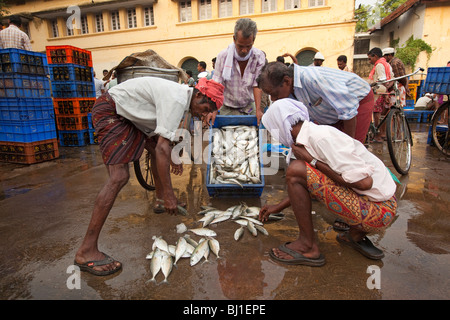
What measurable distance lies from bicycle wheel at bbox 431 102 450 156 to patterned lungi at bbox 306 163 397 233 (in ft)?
16.2

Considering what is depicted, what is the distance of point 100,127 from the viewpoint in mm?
2521

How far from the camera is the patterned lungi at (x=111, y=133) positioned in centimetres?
249

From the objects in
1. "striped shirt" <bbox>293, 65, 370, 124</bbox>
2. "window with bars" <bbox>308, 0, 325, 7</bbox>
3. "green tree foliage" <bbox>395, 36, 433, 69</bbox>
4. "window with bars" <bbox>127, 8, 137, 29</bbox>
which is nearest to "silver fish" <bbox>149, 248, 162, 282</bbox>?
"striped shirt" <bbox>293, 65, 370, 124</bbox>

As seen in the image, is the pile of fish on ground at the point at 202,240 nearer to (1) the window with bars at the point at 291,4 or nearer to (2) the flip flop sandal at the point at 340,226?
(2) the flip flop sandal at the point at 340,226

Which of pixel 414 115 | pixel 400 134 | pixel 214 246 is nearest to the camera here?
pixel 214 246

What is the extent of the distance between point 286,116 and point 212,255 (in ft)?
4.62

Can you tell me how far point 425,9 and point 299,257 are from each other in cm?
2175

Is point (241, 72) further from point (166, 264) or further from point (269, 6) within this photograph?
point (269, 6)

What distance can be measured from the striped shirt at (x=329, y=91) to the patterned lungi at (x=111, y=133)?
5.64 feet

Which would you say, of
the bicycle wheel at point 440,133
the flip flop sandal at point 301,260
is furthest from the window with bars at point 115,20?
the flip flop sandal at point 301,260

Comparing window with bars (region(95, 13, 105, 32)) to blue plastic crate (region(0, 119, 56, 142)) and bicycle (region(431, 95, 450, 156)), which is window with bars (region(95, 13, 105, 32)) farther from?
bicycle (region(431, 95, 450, 156))

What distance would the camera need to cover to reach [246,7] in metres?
18.9

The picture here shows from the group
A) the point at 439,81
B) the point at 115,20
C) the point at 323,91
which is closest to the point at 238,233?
the point at 323,91
